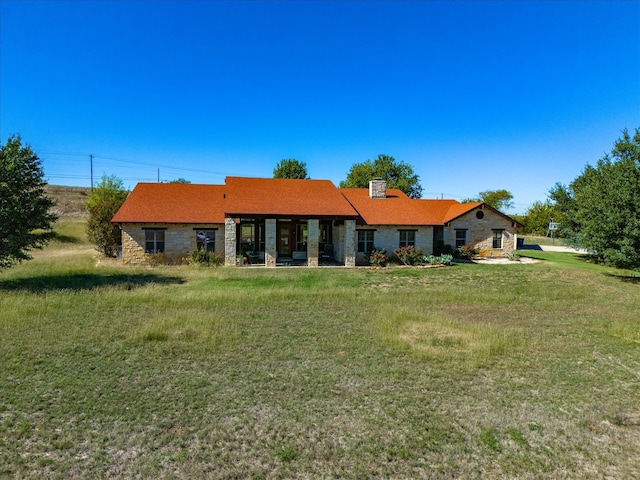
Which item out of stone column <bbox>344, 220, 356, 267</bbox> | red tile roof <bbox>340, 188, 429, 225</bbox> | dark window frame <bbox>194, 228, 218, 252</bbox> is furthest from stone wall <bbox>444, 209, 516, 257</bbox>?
dark window frame <bbox>194, 228, 218, 252</bbox>

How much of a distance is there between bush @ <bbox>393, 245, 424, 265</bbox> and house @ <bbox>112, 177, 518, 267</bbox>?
1186 mm

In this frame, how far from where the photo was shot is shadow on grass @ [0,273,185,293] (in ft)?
49.1

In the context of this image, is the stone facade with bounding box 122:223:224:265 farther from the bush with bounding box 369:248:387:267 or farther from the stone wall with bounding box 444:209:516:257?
the stone wall with bounding box 444:209:516:257

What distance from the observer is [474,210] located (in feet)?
90.6

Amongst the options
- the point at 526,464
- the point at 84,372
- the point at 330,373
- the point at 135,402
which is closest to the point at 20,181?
the point at 84,372

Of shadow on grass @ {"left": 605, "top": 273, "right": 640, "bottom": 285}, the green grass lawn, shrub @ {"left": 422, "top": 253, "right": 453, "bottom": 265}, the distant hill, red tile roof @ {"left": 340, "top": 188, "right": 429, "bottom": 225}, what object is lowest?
the green grass lawn

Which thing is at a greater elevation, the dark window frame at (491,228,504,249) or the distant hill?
the distant hill

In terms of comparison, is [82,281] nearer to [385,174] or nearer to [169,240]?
[169,240]

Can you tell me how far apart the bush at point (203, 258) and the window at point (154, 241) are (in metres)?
2.25

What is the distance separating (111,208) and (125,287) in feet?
50.2

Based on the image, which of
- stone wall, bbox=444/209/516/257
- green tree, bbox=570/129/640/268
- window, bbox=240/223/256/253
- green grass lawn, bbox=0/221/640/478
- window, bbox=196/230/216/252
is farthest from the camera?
stone wall, bbox=444/209/516/257

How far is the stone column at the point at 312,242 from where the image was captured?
2370cm

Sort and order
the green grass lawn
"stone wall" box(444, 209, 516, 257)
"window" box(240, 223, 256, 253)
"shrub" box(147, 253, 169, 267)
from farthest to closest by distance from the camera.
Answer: "stone wall" box(444, 209, 516, 257), "window" box(240, 223, 256, 253), "shrub" box(147, 253, 169, 267), the green grass lawn

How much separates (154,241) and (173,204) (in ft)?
10.3
